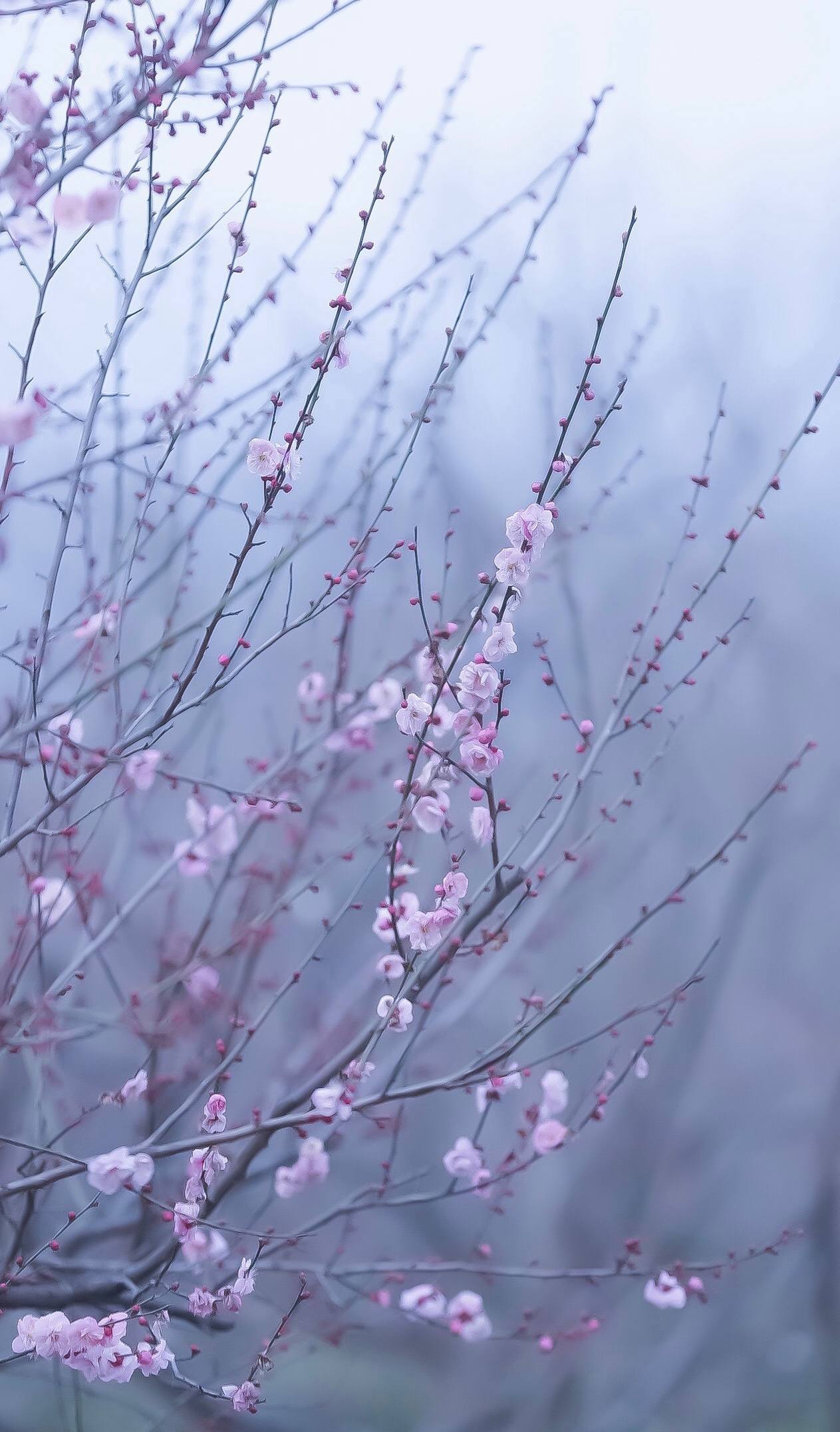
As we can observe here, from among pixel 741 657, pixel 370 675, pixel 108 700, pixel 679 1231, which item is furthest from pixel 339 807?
pixel 679 1231

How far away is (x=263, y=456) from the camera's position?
1051mm

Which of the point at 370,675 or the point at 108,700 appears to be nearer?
the point at 108,700

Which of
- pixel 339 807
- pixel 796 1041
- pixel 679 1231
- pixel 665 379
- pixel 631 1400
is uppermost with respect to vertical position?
pixel 665 379

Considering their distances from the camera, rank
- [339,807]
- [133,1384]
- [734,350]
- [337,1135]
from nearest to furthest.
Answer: [337,1135]
[133,1384]
[339,807]
[734,350]

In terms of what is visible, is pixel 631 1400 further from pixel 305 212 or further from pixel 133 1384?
pixel 305 212

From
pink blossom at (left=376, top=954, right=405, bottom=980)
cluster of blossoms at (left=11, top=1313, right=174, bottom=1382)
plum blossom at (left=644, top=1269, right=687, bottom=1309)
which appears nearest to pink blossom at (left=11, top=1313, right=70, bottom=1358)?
cluster of blossoms at (left=11, top=1313, right=174, bottom=1382)

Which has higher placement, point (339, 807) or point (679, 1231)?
point (339, 807)

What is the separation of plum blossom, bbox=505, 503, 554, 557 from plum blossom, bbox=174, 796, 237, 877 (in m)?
0.74

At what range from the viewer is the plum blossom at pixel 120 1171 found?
1.05 meters

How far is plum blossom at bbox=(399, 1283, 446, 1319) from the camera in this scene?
1832 mm

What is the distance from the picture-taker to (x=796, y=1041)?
2.24 meters

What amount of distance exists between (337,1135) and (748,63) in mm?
2323

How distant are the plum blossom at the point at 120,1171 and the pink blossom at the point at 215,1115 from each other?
74 millimetres

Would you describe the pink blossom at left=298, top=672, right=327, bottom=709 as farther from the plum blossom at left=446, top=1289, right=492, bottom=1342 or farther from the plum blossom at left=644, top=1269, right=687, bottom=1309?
the plum blossom at left=644, top=1269, right=687, bottom=1309
